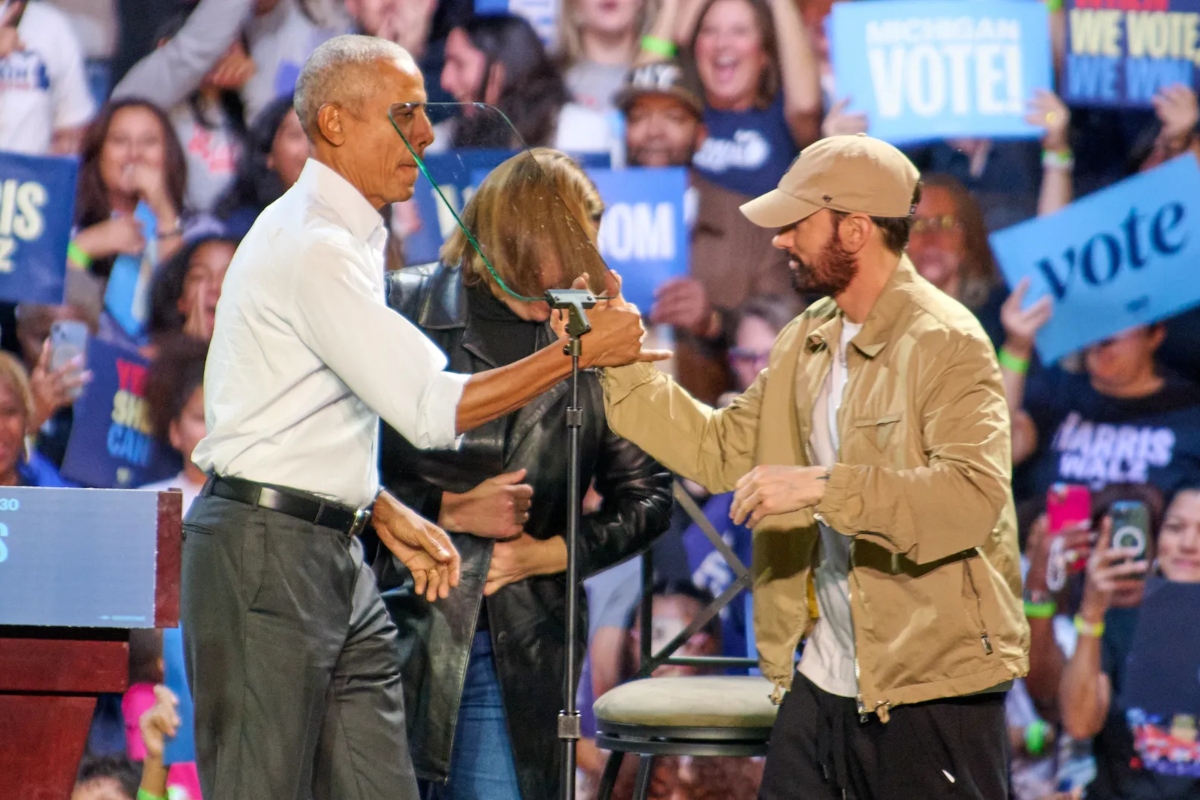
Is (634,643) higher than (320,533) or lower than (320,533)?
lower

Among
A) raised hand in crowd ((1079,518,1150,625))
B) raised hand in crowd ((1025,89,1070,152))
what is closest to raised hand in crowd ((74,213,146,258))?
raised hand in crowd ((1025,89,1070,152))

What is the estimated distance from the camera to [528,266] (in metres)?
2.91

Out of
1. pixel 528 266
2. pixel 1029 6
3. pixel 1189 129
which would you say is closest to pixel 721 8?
pixel 1029 6

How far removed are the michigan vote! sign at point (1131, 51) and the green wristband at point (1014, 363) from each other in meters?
0.78

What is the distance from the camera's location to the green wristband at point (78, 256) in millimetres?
4402

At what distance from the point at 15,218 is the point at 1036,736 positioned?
11.3ft

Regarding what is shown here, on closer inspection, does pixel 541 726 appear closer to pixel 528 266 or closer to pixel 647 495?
pixel 647 495

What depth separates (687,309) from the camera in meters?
4.27

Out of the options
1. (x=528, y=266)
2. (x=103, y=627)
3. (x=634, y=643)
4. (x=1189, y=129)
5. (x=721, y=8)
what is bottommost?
(x=634, y=643)

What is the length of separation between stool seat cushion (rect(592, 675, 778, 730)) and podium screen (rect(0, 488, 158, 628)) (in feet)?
3.98

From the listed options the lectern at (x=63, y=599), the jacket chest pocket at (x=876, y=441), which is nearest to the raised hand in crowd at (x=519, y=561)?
the jacket chest pocket at (x=876, y=441)

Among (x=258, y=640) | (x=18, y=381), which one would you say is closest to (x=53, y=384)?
(x=18, y=381)

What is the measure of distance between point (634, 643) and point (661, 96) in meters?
1.65

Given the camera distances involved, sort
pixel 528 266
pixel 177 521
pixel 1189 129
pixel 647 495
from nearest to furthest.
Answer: pixel 177 521 → pixel 528 266 → pixel 647 495 → pixel 1189 129
